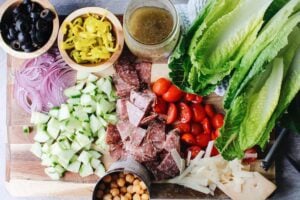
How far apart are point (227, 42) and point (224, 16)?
0.05m

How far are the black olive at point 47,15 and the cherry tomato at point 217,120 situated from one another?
1.46ft

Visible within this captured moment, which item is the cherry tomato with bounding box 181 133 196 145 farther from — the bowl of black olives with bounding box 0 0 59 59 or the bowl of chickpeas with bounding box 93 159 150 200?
the bowl of black olives with bounding box 0 0 59 59

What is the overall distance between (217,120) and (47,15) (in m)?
0.46

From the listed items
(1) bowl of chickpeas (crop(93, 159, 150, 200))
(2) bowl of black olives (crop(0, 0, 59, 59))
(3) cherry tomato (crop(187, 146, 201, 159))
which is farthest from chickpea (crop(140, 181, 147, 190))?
(2) bowl of black olives (crop(0, 0, 59, 59))

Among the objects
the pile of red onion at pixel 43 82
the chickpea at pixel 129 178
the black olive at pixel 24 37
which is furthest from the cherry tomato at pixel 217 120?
the black olive at pixel 24 37

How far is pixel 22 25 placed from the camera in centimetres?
156

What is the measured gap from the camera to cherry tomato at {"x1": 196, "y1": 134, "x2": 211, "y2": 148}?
5.17 ft

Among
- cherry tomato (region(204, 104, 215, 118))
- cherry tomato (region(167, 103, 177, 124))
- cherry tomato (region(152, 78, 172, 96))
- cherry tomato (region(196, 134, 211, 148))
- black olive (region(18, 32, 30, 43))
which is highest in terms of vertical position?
black olive (region(18, 32, 30, 43))

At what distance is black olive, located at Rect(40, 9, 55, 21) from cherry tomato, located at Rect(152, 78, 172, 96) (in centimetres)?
29

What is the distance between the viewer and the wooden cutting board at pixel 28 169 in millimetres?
1599

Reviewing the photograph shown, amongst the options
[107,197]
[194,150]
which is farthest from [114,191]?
[194,150]

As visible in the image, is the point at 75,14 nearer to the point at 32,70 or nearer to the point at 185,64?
the point at 32,70

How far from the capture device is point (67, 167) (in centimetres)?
160

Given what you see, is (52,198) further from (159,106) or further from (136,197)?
(159,106)
